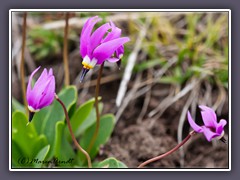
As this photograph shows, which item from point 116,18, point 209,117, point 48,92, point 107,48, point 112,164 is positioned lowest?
point 112,164

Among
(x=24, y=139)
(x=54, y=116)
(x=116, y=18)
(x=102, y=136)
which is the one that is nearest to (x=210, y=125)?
(x=102, y=136)

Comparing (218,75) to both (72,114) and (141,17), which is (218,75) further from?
(72,114)

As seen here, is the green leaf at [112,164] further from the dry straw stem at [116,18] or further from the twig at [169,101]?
the dry straw stem at [116,18]

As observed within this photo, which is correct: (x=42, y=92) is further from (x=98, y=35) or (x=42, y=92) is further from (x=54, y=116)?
(x=54, y=116)

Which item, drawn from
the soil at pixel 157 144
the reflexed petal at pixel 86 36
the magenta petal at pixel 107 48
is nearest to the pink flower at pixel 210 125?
the magenta petal at pixel 107 48

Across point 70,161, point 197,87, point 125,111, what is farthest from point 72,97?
point 197,87

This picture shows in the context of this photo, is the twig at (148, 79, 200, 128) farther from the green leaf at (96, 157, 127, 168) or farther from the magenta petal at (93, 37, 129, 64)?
the magenta petal at (93, 37, 129, 64)
